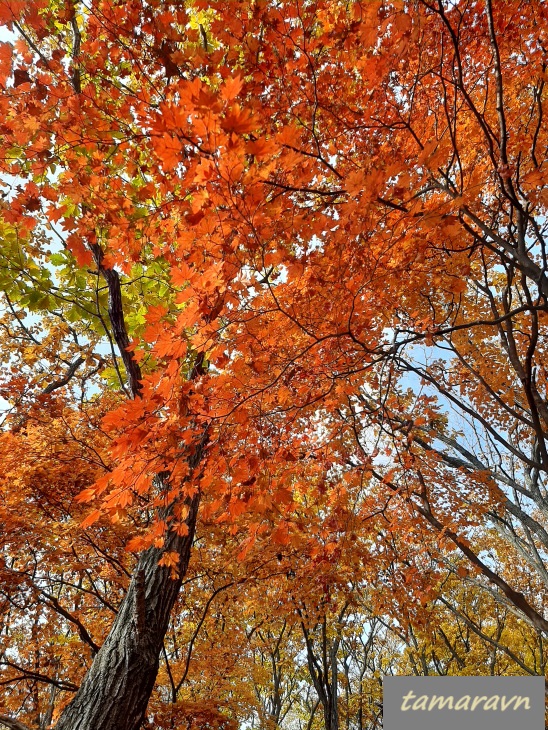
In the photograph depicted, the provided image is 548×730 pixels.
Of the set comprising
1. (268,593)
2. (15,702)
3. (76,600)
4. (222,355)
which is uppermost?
(222,355)

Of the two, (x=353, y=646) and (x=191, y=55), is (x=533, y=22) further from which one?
(x=353, y=646)

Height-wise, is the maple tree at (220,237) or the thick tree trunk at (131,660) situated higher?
the maple tree at (220,237)

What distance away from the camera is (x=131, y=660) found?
2.52 m

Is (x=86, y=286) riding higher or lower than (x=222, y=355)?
higher

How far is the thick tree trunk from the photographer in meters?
2.34

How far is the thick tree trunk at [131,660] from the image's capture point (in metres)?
2.34

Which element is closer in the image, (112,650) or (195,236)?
(195,236)

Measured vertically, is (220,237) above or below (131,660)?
above

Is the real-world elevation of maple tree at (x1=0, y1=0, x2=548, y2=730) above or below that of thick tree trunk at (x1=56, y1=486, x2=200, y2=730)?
above

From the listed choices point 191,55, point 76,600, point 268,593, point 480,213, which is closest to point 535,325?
point 480,213

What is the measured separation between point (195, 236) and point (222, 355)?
2.77 ft

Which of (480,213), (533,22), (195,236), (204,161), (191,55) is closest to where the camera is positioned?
(204,161)

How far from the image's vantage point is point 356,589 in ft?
25.8

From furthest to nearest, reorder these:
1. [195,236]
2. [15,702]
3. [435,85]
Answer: [15,702] < [435,85] < [195,236]
